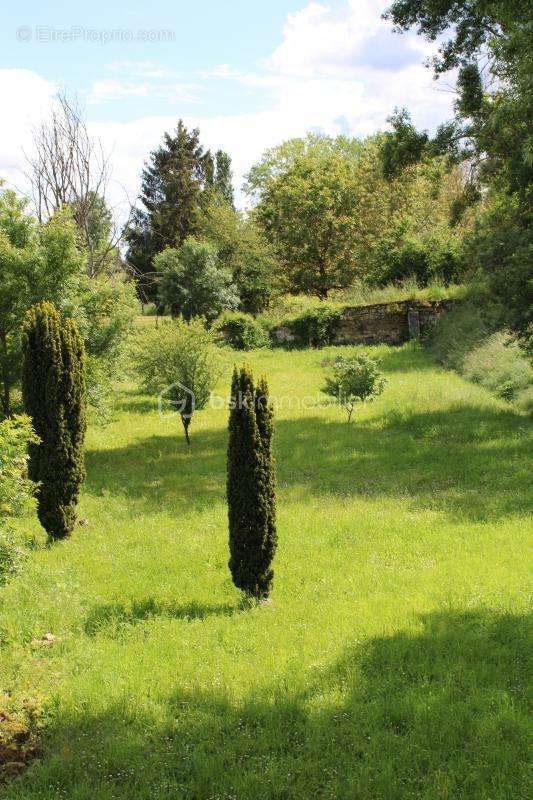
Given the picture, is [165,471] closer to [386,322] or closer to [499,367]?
[499,367]

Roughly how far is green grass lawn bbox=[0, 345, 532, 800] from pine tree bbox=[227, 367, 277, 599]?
1.73ft

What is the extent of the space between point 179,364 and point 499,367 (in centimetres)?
1200

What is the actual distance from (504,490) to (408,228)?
29.4 m

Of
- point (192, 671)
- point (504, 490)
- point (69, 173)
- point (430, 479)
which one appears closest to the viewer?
point (192, 671)

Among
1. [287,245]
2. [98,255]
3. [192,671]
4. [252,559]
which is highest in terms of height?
[287,245]

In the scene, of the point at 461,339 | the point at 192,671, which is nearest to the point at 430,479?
the point at 192,671

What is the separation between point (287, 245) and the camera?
1630 inches

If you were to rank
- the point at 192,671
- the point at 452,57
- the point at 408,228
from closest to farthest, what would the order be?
1. the point at 192,671
2. the point at 452,57
3. the point at 408,228

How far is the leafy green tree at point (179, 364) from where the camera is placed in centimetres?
1717

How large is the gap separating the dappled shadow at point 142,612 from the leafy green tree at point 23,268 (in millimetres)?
8208

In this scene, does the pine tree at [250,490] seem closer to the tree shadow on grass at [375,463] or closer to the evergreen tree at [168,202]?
the tree shadow on grass at [375,463]

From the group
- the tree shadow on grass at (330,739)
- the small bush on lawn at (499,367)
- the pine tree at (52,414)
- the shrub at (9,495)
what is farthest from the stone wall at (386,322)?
the shrub at (9,495)

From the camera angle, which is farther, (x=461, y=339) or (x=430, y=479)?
(x=461, y=339)

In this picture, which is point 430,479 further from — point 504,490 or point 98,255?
point 98,255
